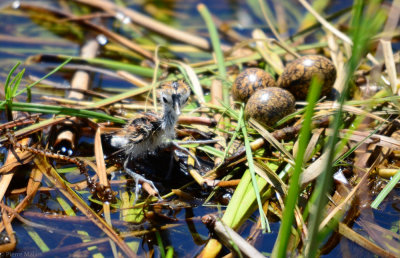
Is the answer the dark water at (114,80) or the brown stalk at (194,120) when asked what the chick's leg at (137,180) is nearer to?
the dark water at (114,80)

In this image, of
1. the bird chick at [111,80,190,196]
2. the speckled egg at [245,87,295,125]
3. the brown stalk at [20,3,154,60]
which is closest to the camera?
the bird chick at [111,80,190,196]

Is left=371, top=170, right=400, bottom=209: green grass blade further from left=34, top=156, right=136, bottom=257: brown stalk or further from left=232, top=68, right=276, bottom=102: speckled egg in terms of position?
left=34, top=156, right=136, bottom=257: brown stalk

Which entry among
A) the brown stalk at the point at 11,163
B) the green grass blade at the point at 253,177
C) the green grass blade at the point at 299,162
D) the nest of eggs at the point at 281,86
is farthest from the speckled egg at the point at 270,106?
the brown stalk at the point at 11,163

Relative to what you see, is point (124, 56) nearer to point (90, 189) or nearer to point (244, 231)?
point (90, 189)

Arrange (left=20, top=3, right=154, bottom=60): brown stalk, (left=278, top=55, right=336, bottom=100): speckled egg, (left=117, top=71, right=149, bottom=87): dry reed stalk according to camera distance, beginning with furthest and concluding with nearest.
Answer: (left=20, top=3, right=154, bottom=60): brown stalk, (left=117, top=71, right=149, bottom=87): dry reed stalk, (left=278, top=55, right=336, bottom=100): speckled egg

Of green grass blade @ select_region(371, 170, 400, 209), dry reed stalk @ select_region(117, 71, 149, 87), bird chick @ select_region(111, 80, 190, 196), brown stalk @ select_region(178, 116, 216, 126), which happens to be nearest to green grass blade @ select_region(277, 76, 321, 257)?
green grass blade @ select_region(371, 170, 400, 209)

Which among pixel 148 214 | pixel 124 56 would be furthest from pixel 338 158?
pixel 124 56
